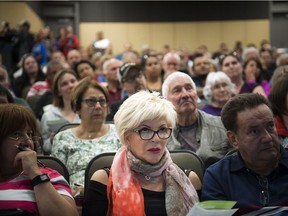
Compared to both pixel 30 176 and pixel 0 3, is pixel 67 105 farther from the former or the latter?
pixel 0 3

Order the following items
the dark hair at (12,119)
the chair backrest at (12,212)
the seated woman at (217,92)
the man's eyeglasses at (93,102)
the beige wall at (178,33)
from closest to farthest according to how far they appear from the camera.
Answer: the chair backrest at (12,212) < the dark hair at (12,119) < the man's eyeglasses at (93,102) < the seated woman at (217,92) < the beige wall at (178,33)

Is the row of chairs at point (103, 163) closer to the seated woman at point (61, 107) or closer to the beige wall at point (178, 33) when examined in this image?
the seated woman at point (61, 107)

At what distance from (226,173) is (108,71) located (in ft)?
13.7

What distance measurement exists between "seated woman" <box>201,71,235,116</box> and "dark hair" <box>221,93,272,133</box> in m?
2.11

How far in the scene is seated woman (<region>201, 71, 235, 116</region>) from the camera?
4.98 m

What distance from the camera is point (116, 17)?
19.3m

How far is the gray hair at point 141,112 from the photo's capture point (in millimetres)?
2764

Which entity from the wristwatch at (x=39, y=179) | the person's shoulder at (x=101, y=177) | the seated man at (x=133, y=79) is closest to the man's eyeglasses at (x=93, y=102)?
the seated man at (x=133, y=79)

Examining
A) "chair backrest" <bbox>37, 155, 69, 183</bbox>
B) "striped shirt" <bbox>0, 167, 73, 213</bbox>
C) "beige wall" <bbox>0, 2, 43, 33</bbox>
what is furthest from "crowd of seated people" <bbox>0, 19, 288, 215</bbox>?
"beige wall" <bbox>0, 2, 43, 33</bbox>

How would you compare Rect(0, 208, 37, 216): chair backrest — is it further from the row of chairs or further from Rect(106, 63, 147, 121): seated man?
Rect(106, 63, 147, 121): seated man

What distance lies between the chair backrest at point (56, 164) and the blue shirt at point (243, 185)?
915mm

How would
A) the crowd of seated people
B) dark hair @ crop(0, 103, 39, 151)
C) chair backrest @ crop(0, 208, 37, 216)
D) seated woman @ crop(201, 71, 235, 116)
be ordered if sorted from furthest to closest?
seated woman @ crop(201, 71, 235, 116)
the crowd of seated people
dark hair @ crop(0, 103, 39, 151)
chair backrest @ crop(0, 208, 37, 216)

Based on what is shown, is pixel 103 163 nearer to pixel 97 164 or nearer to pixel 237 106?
pixel 97 164

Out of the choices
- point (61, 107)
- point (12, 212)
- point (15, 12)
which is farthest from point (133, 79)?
point (15, 12)
